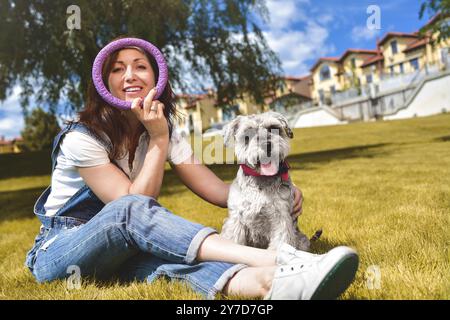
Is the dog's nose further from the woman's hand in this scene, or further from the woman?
the woman's hand

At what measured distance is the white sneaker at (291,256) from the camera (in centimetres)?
237

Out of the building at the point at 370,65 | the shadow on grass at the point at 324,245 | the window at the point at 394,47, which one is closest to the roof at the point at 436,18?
the shadow on grass at the point at 324,245

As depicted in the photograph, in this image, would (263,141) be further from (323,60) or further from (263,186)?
(323,60)

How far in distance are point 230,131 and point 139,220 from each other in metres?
1.24

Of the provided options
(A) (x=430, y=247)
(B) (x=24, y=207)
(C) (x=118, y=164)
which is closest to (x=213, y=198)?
(C) (x=118, y=164)

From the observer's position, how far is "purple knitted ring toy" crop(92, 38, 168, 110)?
3.34m

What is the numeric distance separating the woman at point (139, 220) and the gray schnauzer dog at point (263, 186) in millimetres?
224

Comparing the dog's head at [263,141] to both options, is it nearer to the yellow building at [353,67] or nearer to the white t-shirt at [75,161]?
the white t-shirt at [75,161]

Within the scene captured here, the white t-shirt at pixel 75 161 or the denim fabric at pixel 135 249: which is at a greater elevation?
the white t-shirt at pixel 75 161

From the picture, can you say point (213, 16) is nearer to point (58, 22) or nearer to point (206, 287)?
point (58, 22)

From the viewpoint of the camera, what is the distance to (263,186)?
3.49 m

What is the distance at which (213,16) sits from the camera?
16.7 m

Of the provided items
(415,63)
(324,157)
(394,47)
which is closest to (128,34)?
(324,157)

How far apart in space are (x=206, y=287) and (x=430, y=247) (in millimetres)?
1956
